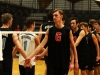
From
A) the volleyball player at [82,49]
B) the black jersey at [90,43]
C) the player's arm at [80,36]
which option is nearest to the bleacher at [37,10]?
the black jersey at [90,43]

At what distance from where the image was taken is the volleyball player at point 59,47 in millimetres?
5371

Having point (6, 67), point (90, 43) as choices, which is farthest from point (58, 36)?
point (90, 43)

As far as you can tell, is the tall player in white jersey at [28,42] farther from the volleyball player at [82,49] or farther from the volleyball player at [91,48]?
the volleyball player at [91,48]

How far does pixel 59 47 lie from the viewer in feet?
17.8

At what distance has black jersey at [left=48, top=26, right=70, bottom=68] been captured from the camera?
538 centimetres

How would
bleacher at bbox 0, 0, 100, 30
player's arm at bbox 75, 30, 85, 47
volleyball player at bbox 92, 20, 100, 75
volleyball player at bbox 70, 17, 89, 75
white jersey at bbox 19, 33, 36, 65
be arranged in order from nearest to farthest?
white jersey at bbox 19, 33, 36, 65 < player's arm at bbox 75, 30, 85, 47 < volleyball player at bbox 70, 17, 89, 75 < volleyball player at bbox 92, 20, 100, 75 < bleacher at bbox 0, 0, 100, 30

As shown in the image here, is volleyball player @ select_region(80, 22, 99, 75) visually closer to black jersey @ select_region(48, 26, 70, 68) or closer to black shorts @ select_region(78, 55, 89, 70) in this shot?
black shorts @ select_region(78, 55, 89, 70)

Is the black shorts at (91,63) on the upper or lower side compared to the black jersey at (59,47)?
lower

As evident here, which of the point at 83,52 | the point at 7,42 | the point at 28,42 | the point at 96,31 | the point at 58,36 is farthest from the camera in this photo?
the point at 96,31

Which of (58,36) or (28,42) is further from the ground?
(58,36)

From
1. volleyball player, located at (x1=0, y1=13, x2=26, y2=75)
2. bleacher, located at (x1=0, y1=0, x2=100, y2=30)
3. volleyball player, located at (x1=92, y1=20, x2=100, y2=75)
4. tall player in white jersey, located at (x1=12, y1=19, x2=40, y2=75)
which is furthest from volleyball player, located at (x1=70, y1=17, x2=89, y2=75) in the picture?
bleacher, located at (x1=0, y1=0, x2=100, y2=30)

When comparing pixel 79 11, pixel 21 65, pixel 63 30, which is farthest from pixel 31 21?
pixel 79 11

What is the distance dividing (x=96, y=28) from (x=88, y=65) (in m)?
1.25

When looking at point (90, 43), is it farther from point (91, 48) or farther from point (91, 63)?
point (91, 63)
